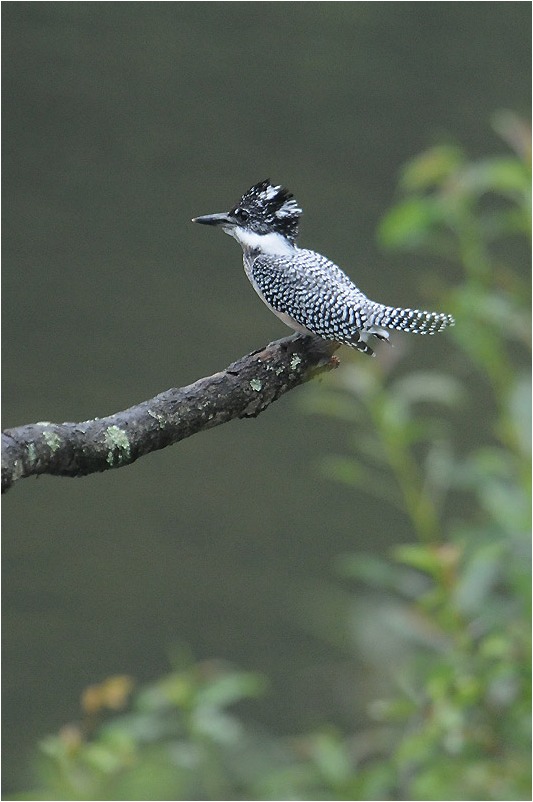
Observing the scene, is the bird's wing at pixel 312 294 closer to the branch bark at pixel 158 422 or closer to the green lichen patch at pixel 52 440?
the branch bark at pixel 158 422

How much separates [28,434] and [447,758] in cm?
159

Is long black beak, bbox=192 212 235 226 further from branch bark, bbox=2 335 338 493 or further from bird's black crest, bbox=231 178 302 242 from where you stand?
branch bark, bbox=2 335 338 493

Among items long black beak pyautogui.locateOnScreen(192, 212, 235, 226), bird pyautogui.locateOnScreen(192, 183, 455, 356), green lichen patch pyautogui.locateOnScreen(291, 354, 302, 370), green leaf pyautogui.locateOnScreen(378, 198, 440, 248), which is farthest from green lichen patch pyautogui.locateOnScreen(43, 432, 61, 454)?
green leaf pyautogui.locateOnScreen(378, 198, 440, 248)

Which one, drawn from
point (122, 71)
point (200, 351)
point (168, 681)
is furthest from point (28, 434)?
point (122, 71)

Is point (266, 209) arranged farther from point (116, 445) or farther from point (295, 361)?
point (116, 445)

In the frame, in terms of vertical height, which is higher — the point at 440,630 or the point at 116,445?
the point at 440,630

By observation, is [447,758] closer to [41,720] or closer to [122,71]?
[41,720]

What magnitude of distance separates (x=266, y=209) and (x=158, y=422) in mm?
1148

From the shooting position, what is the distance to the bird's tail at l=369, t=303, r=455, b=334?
8.10 feet

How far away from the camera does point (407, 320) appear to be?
8.25 feet

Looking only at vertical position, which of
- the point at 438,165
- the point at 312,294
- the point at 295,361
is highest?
the point at 438,165

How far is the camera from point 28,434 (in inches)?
61.1

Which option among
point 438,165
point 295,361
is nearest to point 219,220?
point 438,165

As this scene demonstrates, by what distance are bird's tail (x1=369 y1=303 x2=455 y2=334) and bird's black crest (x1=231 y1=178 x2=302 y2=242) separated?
14.6 inches
